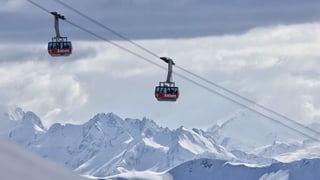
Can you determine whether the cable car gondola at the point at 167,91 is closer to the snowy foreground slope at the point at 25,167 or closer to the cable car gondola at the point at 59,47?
the cable car gondola at the point at 59,47

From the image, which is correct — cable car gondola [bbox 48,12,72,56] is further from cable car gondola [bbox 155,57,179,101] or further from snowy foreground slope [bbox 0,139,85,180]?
snowy foreground slope [bbox 0,139,85,180]

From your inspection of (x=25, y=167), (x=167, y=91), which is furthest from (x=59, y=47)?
(x=25, y=167)

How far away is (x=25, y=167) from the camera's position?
3197cm

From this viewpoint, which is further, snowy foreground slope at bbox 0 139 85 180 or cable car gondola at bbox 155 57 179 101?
cable car gondola at bbox 155 57 179 101

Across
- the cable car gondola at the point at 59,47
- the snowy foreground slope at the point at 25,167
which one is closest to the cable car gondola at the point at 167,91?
the cable car gondola at the point at 59,47

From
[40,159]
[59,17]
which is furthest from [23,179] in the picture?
[59,17]

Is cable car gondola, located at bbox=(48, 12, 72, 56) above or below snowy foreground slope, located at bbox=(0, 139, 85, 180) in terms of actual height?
above

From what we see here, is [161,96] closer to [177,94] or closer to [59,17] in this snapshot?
[177,94]

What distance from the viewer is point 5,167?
30.0 m

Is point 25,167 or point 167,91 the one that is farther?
point 167,91

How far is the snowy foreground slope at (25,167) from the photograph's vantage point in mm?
29812

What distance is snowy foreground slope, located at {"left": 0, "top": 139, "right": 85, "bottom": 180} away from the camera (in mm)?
29812

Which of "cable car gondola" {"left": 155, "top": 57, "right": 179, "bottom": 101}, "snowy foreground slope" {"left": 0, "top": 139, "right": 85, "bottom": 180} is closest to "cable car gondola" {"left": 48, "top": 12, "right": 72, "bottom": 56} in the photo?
"cable car gondola" {"left": 155, "top": 57, "right": 179, "bottom": 101}

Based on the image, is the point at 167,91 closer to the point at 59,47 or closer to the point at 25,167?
the point at 59,47
